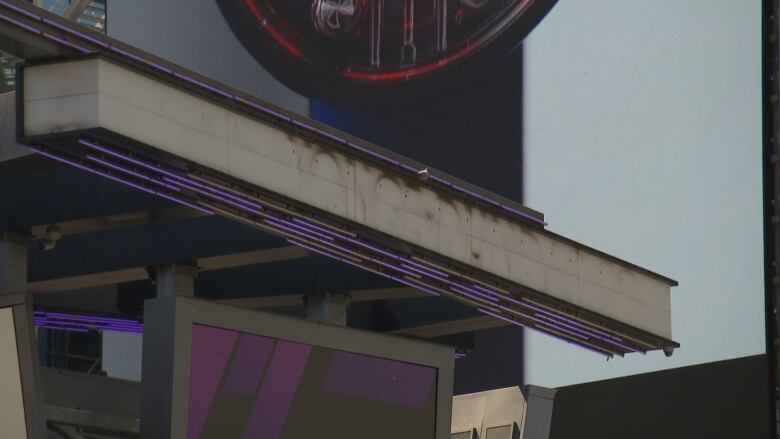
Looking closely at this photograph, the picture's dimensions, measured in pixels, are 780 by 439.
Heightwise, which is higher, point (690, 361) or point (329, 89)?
point (329, 89)

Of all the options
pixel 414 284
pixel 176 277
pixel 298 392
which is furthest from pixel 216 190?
pixel 414 284

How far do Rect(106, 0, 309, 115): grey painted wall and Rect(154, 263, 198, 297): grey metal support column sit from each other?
17031 mm

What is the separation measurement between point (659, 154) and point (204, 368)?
54.4 feet

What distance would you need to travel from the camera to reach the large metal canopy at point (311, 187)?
16.1m

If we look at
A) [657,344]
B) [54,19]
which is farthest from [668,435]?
[54,19]

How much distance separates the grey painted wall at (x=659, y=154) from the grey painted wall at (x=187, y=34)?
7.66 meters

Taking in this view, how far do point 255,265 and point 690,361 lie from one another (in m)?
11.3

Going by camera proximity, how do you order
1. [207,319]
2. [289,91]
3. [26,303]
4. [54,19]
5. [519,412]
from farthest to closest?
[289,91], [519,412], [207,319], [26,303], [54,19]

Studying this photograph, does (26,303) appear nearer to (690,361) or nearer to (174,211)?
(174,211)

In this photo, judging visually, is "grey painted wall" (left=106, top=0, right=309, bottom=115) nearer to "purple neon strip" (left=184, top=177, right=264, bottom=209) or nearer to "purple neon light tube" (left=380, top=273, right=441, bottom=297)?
"purple neon light tube" (left=380, top=273, right=441, bottom=297)

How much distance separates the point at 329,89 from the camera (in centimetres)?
3950

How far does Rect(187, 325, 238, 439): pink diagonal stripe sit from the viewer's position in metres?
19.6

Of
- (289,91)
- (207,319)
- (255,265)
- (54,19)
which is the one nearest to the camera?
(54,19)

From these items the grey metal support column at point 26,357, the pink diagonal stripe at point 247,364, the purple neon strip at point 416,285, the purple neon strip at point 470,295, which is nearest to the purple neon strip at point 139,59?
the grey metal support column at point 26,357
